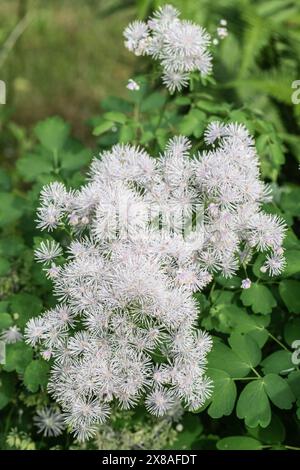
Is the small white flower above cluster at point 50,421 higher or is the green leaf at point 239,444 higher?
the small white flower above cluster at point 50,421

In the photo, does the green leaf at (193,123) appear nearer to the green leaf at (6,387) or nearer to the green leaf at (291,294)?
the green leaf at (291,294)

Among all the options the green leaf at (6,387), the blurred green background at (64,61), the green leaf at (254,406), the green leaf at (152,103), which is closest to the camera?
the green leaf at (254,406)

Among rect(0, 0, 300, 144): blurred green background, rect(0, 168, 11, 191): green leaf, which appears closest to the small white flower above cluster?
rect(0, 168, 11, 191): green leaf

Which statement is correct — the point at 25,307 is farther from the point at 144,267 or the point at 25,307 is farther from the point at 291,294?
the point at 291,294

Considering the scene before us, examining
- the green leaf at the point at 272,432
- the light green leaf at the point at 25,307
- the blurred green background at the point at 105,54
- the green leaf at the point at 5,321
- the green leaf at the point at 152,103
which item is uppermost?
the blurred green background at the point at 105,54

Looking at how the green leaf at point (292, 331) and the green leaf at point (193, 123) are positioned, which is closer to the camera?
the green leaf at point (292, 331)

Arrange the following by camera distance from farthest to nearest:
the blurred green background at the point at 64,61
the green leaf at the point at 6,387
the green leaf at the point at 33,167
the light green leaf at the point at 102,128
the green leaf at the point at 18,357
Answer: the blurred green background at the point at 64,61
the green leaf at the point at 33,167
the light green leaf at the point at 102,128
the green leaf at the point at 6,387
the green leaf at the point at 18,357

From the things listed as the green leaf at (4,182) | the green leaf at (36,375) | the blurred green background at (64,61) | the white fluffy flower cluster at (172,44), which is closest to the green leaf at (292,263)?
the white fluffy flower cluster at (172,44)

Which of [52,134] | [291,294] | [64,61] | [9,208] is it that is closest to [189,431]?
[291,294]
